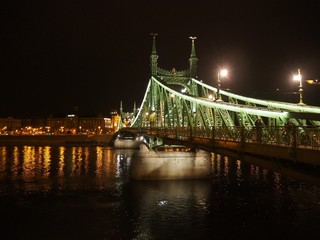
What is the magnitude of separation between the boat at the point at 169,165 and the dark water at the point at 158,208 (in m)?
0.91

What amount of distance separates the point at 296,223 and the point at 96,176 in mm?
21776

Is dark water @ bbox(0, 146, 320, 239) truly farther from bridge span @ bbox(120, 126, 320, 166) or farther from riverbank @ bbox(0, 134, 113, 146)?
riverbank @ bbox(0, 134, 113, 146)

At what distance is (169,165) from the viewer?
33.5 metres

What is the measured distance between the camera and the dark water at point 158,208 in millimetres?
18891

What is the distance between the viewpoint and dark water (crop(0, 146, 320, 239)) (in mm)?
18891

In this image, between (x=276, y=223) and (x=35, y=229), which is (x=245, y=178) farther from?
(x=35, y=229)

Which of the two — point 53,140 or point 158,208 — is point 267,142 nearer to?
point 158,208

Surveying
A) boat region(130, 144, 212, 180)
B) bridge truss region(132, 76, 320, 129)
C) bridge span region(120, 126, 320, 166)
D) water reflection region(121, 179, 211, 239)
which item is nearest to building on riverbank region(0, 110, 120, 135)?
bridge truss region(132, 76, 320, 129)

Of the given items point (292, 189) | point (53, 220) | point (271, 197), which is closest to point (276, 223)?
point (271, 197)

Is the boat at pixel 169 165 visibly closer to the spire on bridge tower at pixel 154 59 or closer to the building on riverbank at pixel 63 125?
the spire on bridge tower at pixel 154 59

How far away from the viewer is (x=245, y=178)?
114 ft

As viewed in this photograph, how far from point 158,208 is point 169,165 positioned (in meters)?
9.94

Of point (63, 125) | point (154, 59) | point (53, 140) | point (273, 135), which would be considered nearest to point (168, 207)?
point (273, 135)

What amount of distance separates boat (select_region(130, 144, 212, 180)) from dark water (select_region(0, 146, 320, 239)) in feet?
2.99
